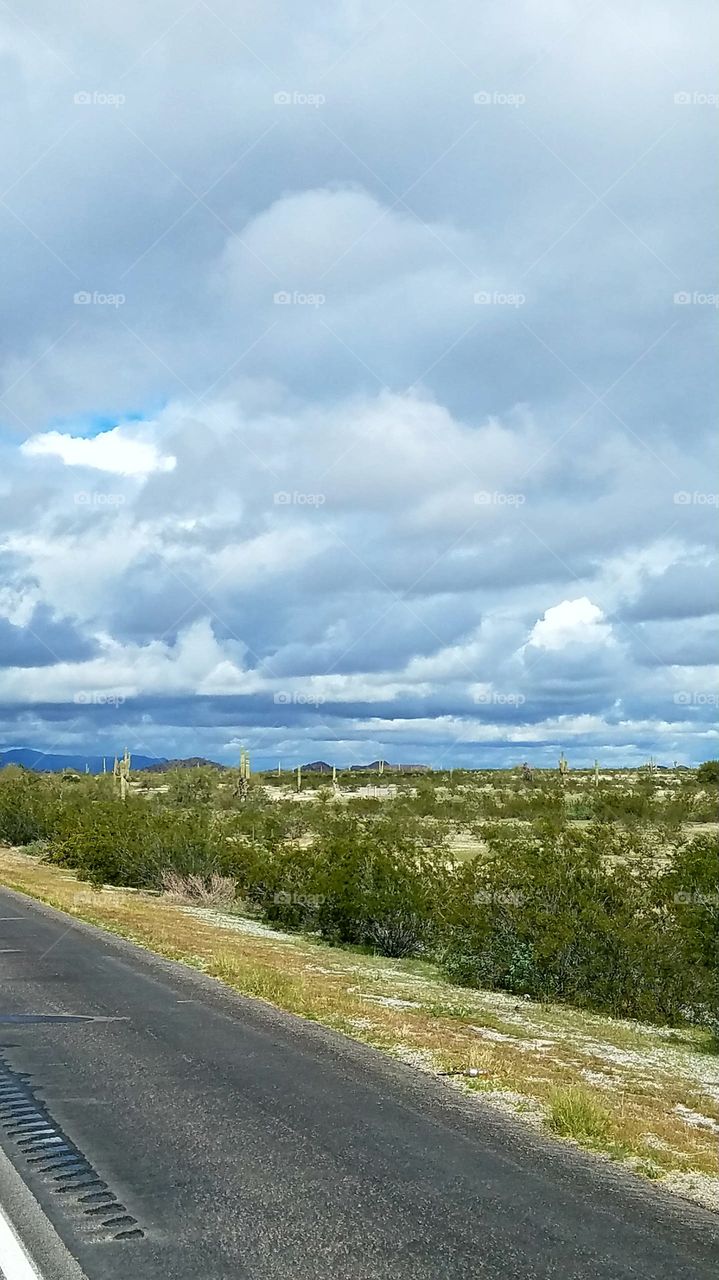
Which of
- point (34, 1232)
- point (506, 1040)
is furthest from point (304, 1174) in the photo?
point (506, 1040)

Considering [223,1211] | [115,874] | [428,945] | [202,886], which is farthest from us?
[115,874]

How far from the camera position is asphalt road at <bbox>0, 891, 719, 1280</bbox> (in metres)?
5.47

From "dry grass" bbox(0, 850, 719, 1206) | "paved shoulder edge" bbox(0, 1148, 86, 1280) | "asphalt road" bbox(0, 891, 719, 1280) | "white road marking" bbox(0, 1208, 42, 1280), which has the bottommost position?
"dry grass" bbox(0, 850, 719, 1206)

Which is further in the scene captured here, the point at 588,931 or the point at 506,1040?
the point at 588,931

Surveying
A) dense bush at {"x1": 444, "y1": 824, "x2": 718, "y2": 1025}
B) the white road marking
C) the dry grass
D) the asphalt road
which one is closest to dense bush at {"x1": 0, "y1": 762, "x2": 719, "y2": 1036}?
dense bush at {"x1": 444, "y1": 824, "x2": 718, "y2": 1025}

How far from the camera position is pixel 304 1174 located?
6691 mm

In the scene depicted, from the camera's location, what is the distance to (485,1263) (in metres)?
5.45

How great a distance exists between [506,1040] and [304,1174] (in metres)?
6.08

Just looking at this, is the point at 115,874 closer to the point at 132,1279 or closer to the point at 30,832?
the point at 30,832

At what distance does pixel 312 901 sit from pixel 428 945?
14.5 ft

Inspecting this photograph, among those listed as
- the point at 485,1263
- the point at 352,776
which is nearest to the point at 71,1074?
the point at 485,1263

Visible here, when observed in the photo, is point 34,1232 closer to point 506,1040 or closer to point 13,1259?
point 13,1259

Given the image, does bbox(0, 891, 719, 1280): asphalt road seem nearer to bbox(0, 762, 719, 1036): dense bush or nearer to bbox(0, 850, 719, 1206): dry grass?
bbox(0, 850, 719, 1206): dry grass

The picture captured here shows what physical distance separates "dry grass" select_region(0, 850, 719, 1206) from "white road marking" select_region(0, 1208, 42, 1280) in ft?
13.8
